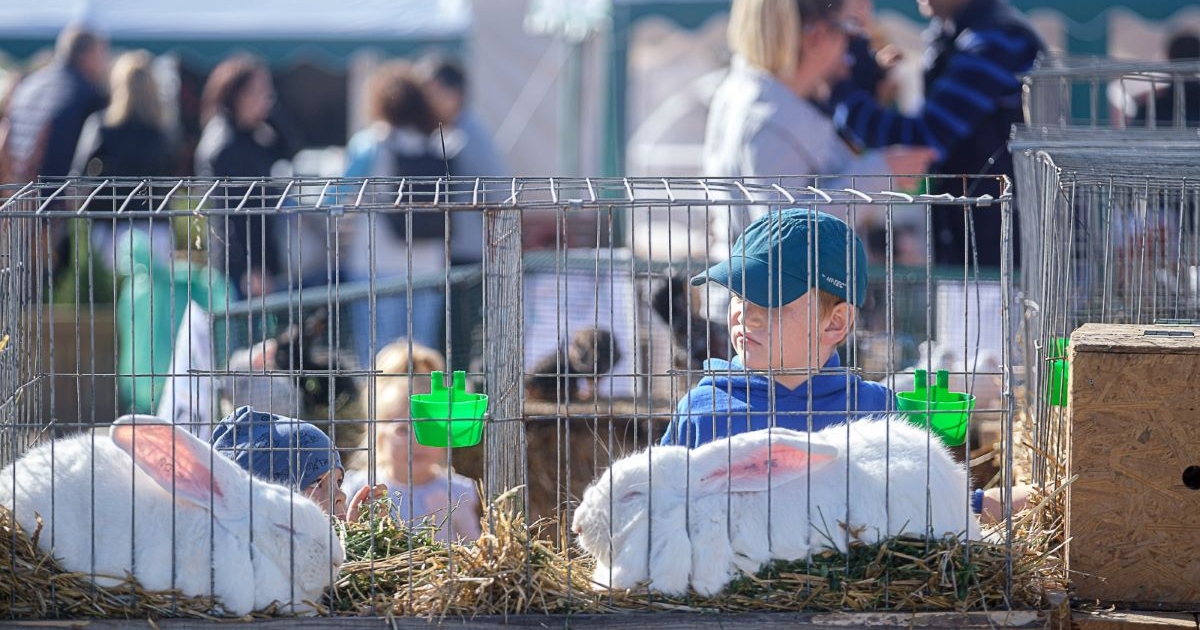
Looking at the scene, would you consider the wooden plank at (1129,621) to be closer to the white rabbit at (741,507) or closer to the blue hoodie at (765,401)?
the white rabbit at (741,507)

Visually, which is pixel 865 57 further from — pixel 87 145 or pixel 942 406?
pixel 87 145

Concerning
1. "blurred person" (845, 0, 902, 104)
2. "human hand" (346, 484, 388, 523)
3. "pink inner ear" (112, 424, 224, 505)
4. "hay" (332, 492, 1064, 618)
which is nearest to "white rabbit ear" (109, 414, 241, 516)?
"pink inner ear" (112, 424, 224, 505)

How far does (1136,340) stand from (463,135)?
5.73m

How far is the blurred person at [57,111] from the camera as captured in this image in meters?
8.81

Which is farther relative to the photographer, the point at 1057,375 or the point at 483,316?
the point at 1057,375

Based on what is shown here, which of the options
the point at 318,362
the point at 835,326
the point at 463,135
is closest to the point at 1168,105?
the point at 463,135

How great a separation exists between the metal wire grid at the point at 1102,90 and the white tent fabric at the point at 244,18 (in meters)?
4.60

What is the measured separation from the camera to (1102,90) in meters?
8.18

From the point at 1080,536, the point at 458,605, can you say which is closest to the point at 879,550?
the point at 1080,536

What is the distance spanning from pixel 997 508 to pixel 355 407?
3.22 meters

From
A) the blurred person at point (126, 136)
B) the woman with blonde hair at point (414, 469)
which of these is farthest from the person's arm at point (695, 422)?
the blurred person at point (126, 136)

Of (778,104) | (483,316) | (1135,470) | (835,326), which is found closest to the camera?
(1135,470)

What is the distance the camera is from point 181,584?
8.17 ft

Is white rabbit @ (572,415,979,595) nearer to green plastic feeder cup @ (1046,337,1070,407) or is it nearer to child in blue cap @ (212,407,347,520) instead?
green plastic feeder cup @ (1046,337,1070,407)
